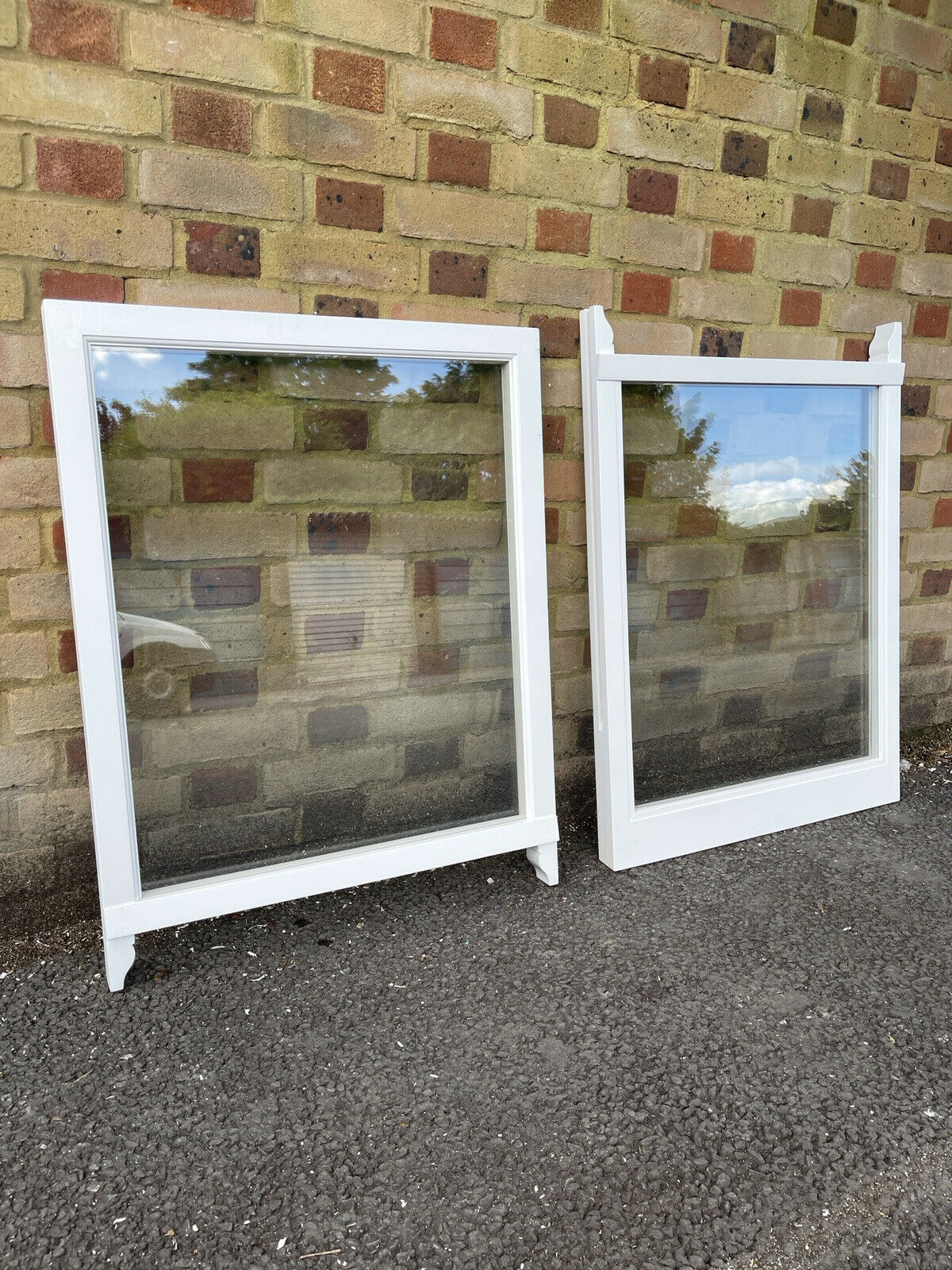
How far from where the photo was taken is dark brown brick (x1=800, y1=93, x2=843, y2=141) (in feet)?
6.69

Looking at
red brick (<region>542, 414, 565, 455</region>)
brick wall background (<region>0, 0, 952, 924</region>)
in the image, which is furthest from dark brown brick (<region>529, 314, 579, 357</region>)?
red brick (<region>542, 414, 565, 455</region>)

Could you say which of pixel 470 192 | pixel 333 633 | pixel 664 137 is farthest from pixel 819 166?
pixel 333 633

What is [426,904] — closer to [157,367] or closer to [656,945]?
[656,945]

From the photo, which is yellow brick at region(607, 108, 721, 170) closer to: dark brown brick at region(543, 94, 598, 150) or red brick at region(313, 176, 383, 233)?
dark brown brick at region(543, 94, 598, 150)

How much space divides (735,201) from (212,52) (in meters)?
1.17

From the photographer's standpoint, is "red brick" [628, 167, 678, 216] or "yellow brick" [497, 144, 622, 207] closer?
"yellow brick" [497, 144, 622, 207]

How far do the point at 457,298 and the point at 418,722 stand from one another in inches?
34.6

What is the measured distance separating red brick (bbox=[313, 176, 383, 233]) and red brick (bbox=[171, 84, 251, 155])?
15 centimetres

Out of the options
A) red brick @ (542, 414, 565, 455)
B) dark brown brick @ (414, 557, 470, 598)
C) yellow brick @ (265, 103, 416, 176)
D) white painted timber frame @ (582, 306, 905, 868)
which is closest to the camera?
yellow brick @ (265, 103, 416, 176)

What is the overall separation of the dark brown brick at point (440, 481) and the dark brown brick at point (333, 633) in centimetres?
27

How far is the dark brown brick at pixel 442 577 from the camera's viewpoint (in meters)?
1.71

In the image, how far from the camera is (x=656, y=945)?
159cm

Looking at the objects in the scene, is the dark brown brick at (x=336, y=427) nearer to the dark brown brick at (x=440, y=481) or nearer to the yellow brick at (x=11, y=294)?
the dark brown brick at (x=440, y=481)

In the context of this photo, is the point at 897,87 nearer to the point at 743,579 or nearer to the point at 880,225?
the point at 880,225
